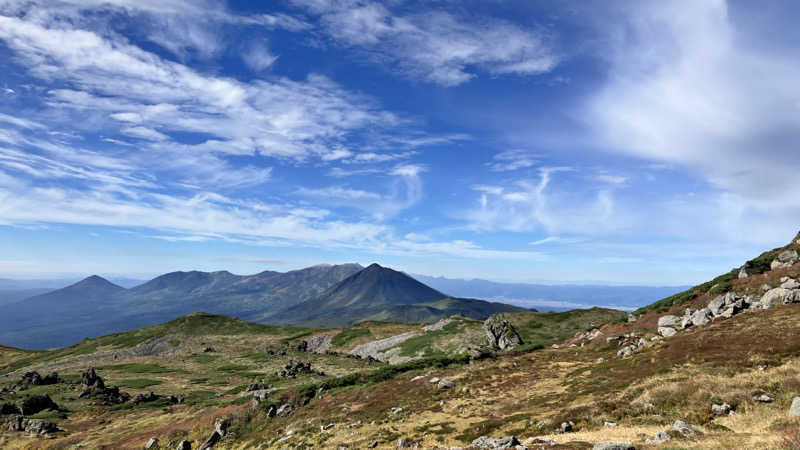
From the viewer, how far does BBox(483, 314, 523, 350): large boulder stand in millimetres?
75938

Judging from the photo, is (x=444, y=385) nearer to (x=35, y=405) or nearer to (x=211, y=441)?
(x=211, y=441)

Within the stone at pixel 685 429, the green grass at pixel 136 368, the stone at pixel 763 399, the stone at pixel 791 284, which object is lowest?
the green grass at pixel 136 368

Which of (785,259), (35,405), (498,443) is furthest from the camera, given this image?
(35,405)

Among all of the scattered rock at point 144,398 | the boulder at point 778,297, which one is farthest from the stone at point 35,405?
the boulder at point 778,297

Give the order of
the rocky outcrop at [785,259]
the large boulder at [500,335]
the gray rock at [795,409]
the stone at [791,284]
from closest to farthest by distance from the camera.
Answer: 1. the gray rock at [795,409]
2. the stone at [791,284]
3. the rocky outcrop at [785,259]
4. the large boulder at [500,335]

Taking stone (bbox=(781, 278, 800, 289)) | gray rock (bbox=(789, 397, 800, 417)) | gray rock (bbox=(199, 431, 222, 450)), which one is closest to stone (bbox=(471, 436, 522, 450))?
gray rock (bbox=(789, 397, 800, 417))

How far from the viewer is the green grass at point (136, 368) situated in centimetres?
9750

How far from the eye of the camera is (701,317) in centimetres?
4775

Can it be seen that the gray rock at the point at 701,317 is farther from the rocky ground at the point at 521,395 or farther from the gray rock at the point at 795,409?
the gray rock at the point at 795,409

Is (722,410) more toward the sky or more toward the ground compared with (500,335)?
more toward the sky

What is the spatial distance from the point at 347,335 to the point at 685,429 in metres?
118

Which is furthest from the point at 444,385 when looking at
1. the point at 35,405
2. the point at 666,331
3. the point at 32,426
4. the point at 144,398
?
the point at 35,405

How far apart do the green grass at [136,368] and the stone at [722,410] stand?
11236cm

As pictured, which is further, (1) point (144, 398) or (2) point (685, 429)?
(1) point (144, 398)
